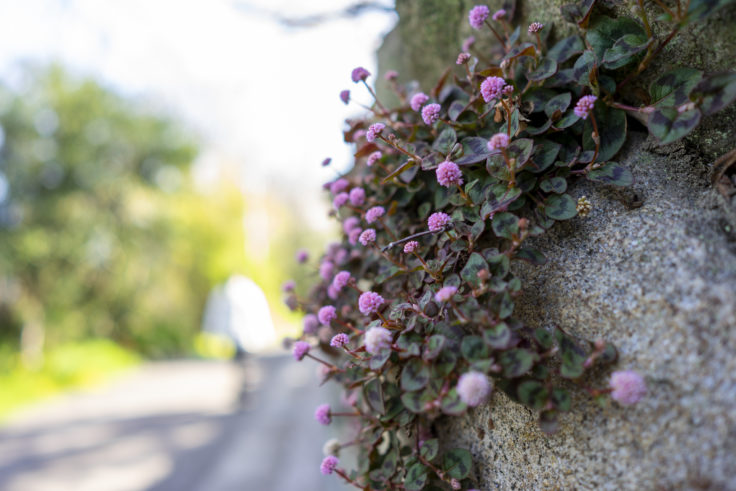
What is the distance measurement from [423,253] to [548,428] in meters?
0.41

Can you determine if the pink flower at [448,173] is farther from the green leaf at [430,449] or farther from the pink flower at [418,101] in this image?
the green leaf at [430,449]

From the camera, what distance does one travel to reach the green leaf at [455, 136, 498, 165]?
844 millimetres

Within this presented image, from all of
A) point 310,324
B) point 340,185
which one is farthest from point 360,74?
point 310,324

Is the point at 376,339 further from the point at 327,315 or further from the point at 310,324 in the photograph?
the point at 310,324

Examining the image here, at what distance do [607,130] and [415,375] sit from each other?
22.8 inches

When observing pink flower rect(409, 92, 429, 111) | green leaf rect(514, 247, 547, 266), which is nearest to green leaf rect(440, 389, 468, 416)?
green leaf rect(514, 247, 547, 266)

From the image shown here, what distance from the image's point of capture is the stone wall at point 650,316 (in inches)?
24.1

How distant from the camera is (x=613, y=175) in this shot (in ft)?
2.64

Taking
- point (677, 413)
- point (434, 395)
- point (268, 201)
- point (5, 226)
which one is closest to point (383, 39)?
point (434, 395)

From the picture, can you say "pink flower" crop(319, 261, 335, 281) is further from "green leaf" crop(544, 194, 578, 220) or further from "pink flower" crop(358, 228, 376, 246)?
"green leaf" crop(544, 194, 578, 220)

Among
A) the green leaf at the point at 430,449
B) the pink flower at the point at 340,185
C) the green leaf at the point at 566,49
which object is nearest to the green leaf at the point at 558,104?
the green leaf at the point at 566,49

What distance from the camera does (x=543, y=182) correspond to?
857 millimetres

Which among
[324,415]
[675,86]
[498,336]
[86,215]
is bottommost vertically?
[324,415]

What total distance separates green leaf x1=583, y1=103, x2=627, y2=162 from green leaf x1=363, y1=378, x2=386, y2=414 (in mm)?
591
